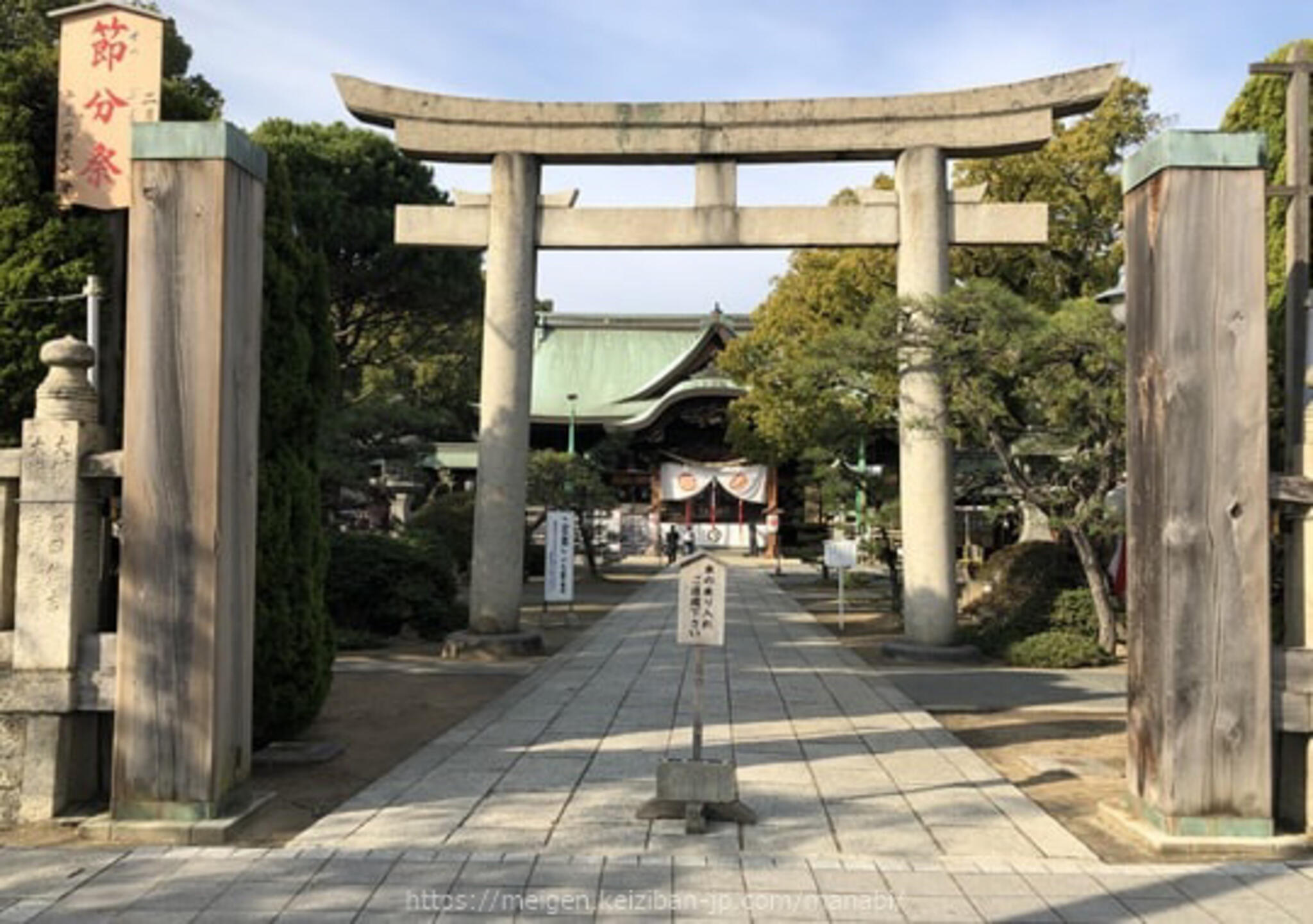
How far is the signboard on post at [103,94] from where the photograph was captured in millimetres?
6812

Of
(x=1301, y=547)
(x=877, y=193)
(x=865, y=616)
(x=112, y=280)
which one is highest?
(x=877, y=193)

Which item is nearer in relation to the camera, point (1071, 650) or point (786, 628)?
point (1071, 650)

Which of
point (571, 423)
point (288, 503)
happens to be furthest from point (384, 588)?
point (571, 423)

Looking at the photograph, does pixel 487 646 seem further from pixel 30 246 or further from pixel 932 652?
pixel 30 246

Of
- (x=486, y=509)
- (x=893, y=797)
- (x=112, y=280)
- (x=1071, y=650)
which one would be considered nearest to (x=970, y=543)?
(x=1071, y=650)

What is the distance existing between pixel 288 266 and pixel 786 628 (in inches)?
430

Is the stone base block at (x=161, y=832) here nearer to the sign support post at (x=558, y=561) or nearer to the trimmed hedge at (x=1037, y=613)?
the trimmed hedge at (x=1037, y=613)

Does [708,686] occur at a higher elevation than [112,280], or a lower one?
lower

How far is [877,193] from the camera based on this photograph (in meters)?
12.9

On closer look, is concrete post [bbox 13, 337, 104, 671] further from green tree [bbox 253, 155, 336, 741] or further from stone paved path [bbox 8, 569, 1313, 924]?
green tree [bbox 253, 155, 336, 741]

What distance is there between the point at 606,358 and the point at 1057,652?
30.1m

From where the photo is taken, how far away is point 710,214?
12617mm

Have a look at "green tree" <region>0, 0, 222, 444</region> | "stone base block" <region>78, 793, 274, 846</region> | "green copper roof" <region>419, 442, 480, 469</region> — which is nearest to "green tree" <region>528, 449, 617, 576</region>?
"green copper roof" <region>419, 442, 480, 469</region>

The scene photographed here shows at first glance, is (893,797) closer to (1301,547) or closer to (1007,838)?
(1007,838)
